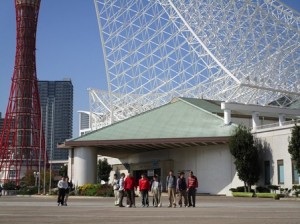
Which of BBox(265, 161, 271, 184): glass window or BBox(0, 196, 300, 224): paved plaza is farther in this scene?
BBox(265, 161, 271, 184): glass window

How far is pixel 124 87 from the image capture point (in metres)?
70.5

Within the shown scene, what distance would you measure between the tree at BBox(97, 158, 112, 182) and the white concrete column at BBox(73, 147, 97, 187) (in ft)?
55.9

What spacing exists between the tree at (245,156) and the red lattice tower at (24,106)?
44574 mm

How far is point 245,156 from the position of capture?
147 feet

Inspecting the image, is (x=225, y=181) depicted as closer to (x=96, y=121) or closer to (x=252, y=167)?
(x=252, y=167)

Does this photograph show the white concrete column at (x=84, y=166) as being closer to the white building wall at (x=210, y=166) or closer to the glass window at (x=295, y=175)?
the white building wall at (x=210, y=166)

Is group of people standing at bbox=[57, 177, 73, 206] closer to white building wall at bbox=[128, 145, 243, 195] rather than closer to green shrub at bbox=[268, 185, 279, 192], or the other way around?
green shrub at bbox=[268, 185, 279, 192]

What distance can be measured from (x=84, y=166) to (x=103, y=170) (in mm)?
18386

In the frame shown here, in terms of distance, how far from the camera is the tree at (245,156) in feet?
147

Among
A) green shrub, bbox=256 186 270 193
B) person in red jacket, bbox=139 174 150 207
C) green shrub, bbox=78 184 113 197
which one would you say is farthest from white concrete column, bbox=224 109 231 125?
person in red jacket, bbox=139 174 150 207

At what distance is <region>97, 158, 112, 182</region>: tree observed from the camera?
70925mm

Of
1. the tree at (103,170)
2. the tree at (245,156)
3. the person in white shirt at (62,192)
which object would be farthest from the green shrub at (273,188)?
the tree at (103,170)

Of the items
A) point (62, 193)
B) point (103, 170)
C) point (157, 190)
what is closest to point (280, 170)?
point (157, 190)

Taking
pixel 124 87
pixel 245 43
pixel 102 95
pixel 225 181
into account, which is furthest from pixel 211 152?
pixel 102 95
